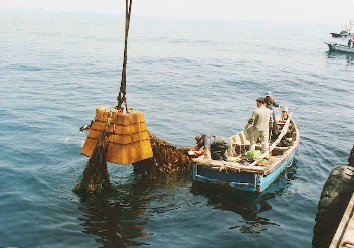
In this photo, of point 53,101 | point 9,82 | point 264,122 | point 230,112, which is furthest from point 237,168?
point 9,82

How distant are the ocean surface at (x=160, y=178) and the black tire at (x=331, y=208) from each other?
709 mm

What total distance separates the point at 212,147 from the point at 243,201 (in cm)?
197

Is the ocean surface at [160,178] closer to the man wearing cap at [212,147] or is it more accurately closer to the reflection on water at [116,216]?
the reflection on water at [116,216]

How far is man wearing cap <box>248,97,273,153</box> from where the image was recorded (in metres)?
13.5

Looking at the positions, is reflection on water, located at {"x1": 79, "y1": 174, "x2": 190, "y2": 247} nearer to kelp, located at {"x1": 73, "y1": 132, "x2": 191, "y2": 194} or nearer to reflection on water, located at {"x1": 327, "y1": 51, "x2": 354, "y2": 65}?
kelp, located at {"x1": 73, "y1": 132, "x2": 191, "y2": 194}

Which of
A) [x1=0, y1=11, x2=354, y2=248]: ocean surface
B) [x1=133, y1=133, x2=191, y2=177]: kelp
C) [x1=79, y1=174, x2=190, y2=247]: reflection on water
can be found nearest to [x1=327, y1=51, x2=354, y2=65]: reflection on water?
[x1=0, y1=11, x2=354, y2=248]: ocean surface

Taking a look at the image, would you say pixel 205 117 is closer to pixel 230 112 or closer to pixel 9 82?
pixel 230 112

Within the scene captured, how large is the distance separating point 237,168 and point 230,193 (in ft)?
4.94

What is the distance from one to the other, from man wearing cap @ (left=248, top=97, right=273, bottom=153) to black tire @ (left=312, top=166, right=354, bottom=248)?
3822 mm

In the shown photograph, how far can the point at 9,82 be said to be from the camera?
109 ft

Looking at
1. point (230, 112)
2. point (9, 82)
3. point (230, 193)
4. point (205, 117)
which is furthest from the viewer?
point (9, 82)

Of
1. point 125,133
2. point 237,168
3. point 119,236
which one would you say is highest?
point 125,133

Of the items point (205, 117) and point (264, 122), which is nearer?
point (264, 122)

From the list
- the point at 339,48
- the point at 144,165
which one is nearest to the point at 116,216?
the point at 144,165
